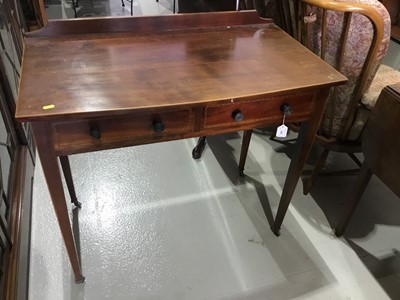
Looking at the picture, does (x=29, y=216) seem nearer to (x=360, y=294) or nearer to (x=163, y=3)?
(x=360, y=294)

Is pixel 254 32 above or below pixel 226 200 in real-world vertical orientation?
above

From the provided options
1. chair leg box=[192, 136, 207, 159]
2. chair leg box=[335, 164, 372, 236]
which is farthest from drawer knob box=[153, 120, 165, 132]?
chair leg box=[192, 136, 207, 159]

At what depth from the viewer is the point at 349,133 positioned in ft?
4.73

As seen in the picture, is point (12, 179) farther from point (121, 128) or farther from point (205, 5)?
point (205, 5)

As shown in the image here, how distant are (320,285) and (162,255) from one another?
25.2 inches

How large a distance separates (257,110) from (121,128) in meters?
0.40

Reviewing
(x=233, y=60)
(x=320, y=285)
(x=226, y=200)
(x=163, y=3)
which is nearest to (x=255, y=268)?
(x=320, y=285)

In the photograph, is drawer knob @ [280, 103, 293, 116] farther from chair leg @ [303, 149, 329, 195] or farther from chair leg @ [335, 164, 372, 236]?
chair leg @ [303, 149, 329, 195]

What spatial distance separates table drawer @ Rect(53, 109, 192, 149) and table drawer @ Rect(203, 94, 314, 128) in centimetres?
8

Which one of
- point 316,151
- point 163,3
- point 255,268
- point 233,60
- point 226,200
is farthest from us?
point 163,3

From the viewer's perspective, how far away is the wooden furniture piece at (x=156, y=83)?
0.85 m

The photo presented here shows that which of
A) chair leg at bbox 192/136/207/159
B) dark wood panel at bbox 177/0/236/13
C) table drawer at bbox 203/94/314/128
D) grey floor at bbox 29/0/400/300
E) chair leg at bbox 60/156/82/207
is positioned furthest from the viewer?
chair leg at bbox 192/136/207/159

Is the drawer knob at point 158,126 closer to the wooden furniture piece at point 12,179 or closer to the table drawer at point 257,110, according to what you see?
the table drawer at point 257,110

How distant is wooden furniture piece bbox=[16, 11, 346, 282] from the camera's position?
2.80 ft
